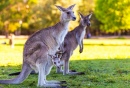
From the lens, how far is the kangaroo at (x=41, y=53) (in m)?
7.05

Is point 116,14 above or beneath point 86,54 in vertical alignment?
above

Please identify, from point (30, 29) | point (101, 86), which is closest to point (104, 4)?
point (30, 29)

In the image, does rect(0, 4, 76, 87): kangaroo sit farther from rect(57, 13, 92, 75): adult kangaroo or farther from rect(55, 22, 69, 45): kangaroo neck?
rect(57, 13, 92, 75): adult kangaroo

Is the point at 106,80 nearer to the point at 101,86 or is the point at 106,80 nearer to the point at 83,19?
the point at 101,86

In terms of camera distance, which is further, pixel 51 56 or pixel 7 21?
pixel 7 21

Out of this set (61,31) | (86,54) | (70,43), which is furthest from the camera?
(86,54)

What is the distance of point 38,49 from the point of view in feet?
23.4

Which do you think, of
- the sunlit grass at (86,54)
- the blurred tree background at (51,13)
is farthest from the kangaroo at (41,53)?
the blurred tree background at (51,13)

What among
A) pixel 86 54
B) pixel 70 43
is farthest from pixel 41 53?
pixel 86 54

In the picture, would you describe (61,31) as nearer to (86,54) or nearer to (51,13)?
(86,54)

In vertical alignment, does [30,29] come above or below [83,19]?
below

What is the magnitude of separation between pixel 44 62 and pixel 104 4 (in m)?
31.0

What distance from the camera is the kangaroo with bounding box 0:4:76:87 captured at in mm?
7047

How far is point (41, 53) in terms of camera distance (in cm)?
706
